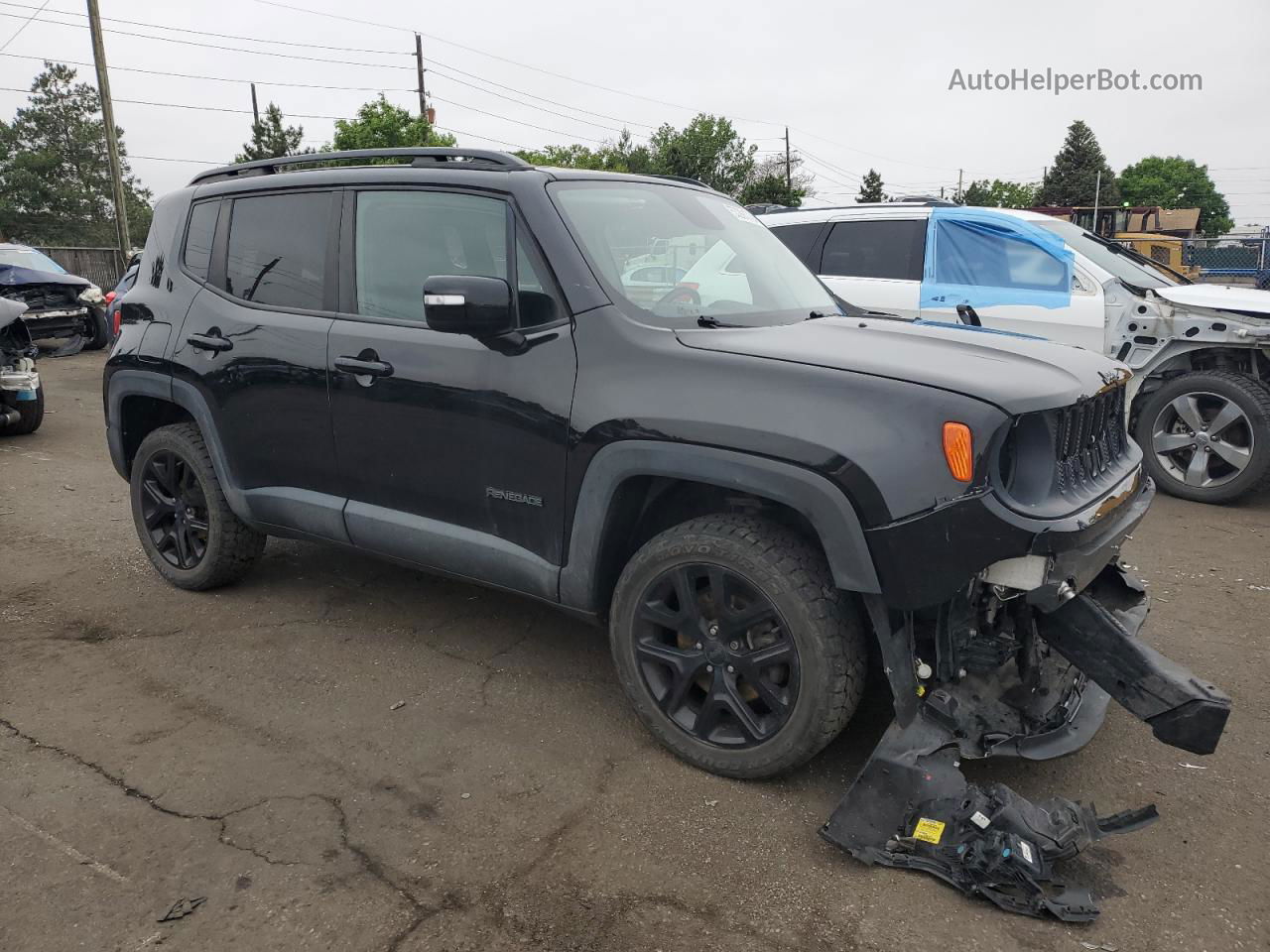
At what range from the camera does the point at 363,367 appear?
3727 mm

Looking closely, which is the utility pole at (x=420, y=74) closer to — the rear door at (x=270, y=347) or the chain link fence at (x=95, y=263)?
the chain link fence at (x=95, y=263)

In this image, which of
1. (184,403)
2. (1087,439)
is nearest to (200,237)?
(184,403)

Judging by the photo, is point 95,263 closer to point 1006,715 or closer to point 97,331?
point 97,331

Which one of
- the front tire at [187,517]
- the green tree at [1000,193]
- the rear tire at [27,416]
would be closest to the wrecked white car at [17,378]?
the rear tire at [27,416]

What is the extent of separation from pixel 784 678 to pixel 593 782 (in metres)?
0.72

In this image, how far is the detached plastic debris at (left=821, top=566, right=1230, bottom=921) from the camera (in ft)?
8.42

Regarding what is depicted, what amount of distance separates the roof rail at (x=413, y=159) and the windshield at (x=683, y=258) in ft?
0.88

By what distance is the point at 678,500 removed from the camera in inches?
130

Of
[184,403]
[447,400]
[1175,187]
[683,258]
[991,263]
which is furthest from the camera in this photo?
[1175,187]

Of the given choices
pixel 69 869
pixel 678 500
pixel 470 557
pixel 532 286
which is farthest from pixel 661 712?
pixel 69 869

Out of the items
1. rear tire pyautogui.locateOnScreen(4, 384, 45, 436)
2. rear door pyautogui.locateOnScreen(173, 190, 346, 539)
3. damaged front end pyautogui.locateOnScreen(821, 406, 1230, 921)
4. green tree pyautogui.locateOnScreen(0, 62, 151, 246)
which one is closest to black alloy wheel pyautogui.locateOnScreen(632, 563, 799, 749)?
damaged front end pyautogui.locateOnScreen(821, 406, 1230, 921)

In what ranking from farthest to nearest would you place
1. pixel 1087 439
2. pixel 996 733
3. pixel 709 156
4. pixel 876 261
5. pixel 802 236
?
1. pixel 709 156
2. pixel 802 236
3. pixel 876 261
4. pixel 1087 439
5. pixel 996 733

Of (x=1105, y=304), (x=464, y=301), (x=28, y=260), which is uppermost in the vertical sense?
(x=28, y=260)

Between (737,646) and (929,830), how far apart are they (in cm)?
75
